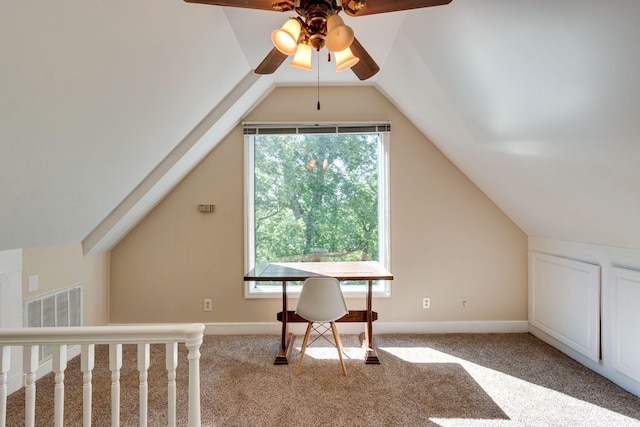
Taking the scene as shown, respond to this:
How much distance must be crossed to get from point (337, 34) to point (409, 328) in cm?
296

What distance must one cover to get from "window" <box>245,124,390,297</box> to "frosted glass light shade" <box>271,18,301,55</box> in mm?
2007

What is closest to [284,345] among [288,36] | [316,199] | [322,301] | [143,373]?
[322,301]

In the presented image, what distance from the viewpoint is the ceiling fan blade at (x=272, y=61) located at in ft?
5.08

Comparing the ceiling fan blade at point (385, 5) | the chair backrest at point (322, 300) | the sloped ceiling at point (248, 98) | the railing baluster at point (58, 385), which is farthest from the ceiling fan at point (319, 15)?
the chair backrest at point (322, 300)

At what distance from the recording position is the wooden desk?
248cm

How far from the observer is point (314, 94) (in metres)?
3.23

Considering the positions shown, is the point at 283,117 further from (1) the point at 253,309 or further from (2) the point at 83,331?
(2) the point at 83,331

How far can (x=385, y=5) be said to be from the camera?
4.34ft

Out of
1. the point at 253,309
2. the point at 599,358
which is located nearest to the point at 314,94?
the point at 253,309

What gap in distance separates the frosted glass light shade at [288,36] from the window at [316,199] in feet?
6.59

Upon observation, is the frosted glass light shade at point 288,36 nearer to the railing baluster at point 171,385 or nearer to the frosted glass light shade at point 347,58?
the frosted glass light shade at point 347,58

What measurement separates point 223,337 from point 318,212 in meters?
1.69

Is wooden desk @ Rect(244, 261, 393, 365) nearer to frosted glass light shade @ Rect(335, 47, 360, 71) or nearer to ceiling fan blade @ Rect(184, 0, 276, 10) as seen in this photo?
frosted glass light shade @ Rect(335, 47, 360, 71)

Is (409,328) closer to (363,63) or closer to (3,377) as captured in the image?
(363,63)
